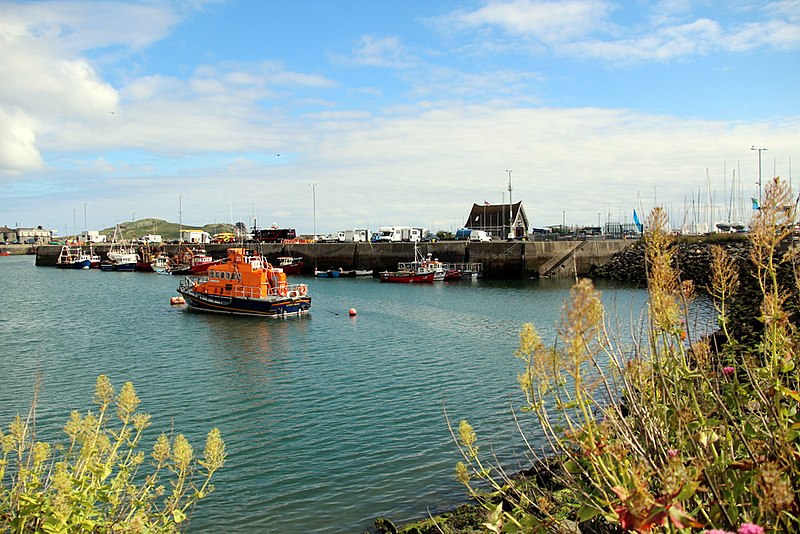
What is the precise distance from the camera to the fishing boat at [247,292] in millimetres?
35625

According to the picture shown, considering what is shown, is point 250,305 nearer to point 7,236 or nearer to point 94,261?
point 94,261

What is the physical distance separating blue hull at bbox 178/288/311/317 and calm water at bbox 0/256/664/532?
0.97 meters

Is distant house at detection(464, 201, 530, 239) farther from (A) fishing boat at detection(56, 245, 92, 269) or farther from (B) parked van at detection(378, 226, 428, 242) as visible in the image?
(A) fishing boat at detection(56, 245, 92, 269)

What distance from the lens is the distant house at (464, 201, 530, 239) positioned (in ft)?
282

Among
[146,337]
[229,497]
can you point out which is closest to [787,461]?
[229,497]

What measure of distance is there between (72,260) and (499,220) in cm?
6336

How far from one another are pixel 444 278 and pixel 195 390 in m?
42.1

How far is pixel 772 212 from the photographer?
4.38 meters

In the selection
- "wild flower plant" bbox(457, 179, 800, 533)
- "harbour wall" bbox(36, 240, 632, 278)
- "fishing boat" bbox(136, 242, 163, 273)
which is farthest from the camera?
"fishing boat" bbox(136, 242, 163, 273)

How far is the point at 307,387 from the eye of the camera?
19516 mm

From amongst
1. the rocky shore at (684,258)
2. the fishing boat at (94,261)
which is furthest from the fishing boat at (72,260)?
the rocky shore at (684,258)

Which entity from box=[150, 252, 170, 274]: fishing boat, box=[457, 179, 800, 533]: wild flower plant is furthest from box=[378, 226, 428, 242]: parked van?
box=[457, 179, 800, 533]: wild flower plant

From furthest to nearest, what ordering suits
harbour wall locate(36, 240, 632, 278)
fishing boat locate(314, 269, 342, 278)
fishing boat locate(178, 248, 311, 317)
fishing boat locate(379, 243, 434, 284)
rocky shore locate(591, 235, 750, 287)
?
fishing boat locate(314, 269, 342, 278), harbour wall locate(36, 240, 632, 278), fishing boat locate(379, 243, 434, 284), rocky shore locate(591, 235, 750, 287), fishing boat locate(178, 248, 311, 317)

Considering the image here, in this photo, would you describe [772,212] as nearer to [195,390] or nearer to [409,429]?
[409,429]
